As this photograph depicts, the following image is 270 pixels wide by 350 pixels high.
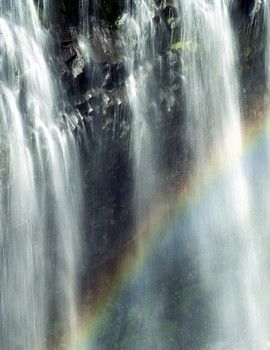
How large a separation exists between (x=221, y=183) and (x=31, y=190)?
5956 mm

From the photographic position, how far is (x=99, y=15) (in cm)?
1658

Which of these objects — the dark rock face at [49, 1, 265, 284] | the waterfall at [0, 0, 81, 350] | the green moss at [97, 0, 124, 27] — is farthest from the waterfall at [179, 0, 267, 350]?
the waterfall at [0, 0, 81, 350]

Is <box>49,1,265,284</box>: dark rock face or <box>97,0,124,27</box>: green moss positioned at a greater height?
<box>97,0,124,27</box>: green moss

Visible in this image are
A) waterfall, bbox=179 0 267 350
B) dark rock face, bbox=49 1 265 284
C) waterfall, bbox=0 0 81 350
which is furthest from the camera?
waterfall, bbox=179 0 267 350

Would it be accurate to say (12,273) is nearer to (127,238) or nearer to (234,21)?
(127,238)

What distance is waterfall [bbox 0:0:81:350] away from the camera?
15.1m

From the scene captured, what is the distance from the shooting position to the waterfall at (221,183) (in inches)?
709

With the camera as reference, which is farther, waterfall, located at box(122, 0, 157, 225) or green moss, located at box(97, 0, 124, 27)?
waterfall, located at box(122, 0, 157, 225)

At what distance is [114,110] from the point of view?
1677 centimetres

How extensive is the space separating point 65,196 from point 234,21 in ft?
20.6

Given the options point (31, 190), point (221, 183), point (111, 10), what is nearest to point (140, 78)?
point (111, 10)

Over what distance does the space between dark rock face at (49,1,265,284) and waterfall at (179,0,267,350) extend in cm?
37

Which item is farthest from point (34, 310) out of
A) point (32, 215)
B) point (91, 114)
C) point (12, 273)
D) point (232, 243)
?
point (232, 243)

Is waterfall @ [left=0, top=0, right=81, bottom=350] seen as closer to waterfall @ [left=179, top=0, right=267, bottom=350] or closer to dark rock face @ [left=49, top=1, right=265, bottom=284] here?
dark rock face @ [left=49, top=1, right=265, bottom=284]
